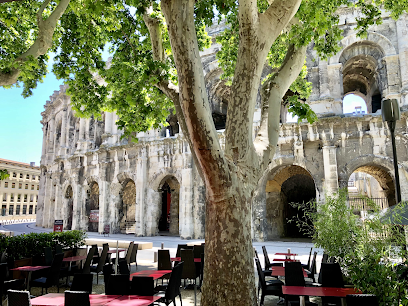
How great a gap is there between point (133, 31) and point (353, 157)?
459 inches

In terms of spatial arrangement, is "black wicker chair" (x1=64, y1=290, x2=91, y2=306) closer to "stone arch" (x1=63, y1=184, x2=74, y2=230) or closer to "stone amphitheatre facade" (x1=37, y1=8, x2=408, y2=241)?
"stone amphitheatre facade" (x1=37, y1=8, x2=408, y2=241)

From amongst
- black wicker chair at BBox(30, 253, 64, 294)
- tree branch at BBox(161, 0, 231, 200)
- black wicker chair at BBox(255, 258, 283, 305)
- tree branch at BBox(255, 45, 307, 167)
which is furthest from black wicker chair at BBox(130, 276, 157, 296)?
black wicker chair at BBox(30, 253, 64, 294)

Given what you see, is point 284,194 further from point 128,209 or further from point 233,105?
point 233,105

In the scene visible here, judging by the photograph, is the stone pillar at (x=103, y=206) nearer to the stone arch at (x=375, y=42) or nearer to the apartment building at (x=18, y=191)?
the stone arch at (x=375, y=42)

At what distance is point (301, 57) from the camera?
6.73m

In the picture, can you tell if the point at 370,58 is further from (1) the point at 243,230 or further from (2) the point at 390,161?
(1) the point at 243,230

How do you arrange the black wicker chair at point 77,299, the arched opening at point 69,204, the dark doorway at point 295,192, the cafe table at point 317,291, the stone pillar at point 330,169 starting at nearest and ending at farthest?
the black wicker chair at point 77,299 < the cafe table at point 317,291 < the stone pillar at point 330,169 < the dark doorway at point 295,192 < the arched opening at point 69,204

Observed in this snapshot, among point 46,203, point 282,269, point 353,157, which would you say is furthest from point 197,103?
point 46,203

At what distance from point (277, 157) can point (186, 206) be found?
18.6 feet

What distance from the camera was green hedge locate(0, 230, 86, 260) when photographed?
28.8 feet

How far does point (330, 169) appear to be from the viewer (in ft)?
52.1

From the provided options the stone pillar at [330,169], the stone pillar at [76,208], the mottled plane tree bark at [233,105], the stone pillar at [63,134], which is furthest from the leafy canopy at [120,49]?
the stone pillar at [63,134]

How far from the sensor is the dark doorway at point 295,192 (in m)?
21.2

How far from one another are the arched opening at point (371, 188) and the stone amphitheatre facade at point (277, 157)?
101 millimetres
